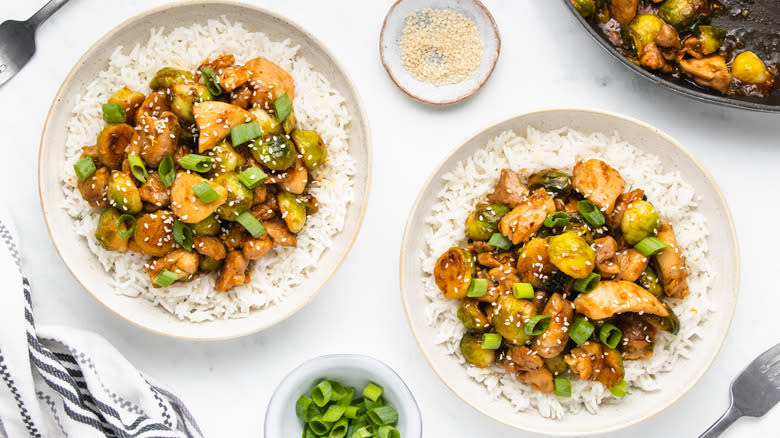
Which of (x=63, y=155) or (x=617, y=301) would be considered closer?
(x=617, y=301)

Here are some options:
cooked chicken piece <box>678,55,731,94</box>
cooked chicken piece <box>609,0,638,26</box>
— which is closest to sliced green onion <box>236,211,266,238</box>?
cooked chicken piece <box>609,0,638,26</box>

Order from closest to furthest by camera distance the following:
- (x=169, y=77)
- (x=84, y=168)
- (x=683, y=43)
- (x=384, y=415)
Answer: (x=84, y=168) < (x=169, y=77) < (x=384, y=415) < (x=683, y=43)

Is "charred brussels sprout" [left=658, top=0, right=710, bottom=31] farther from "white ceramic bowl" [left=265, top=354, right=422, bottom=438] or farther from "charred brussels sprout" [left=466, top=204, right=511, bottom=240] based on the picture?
"white ceramic bowl" [left=265, top=354, right=422, bottom=438]

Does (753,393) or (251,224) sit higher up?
(251,224)

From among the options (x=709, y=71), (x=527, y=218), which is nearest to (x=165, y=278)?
(x=527, y=218)

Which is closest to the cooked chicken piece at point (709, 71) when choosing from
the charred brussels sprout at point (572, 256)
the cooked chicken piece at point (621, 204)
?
the cooked chicken piece at point (621, 204)

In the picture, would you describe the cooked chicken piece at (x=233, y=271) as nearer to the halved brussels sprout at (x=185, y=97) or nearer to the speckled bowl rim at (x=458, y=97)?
the halved brussels sprout at (x=185, y=97)

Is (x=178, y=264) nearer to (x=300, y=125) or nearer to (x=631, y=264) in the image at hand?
(x=300, y=125)
